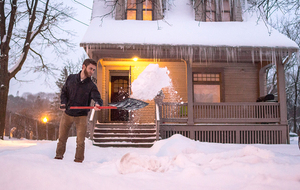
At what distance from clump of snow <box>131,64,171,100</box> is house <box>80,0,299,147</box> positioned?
0.36 m

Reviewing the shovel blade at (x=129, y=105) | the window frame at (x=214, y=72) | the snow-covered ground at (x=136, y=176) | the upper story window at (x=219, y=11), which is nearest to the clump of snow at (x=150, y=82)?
the window frame at (x=214, y=72)

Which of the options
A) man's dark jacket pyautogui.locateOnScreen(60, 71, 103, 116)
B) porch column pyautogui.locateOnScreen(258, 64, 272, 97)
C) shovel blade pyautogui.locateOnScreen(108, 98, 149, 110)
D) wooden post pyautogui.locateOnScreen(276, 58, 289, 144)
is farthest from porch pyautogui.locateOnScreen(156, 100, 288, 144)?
man's dark jacket pyautogui.locateOnScreen(60, 71, 103, 116)

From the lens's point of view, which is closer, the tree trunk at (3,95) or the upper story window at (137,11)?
the tree trunk at (3,95)

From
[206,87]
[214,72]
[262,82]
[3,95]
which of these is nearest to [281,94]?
[262,82]

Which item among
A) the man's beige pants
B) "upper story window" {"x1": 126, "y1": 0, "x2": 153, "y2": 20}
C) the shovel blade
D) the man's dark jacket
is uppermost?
"upper story window" {"x1": 126, "y1": 0, "x2": 153, "y2": 20}

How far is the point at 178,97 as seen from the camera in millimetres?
12320

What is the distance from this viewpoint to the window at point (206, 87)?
12.5 meters

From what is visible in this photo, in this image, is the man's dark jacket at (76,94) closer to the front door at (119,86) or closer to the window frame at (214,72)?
the front door at (119,86)

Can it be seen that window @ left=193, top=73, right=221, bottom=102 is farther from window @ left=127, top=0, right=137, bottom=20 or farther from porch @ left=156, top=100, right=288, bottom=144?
window @ left=127, top=0, right=137, bottom=20

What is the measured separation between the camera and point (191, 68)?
10227 millimetres

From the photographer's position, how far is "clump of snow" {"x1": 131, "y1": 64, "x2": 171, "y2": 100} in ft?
33.6

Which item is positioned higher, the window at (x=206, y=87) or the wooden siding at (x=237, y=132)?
the window at (x=206, y=87)

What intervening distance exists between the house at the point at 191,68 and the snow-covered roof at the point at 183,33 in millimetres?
40

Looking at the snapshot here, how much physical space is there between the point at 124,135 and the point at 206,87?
545cm
